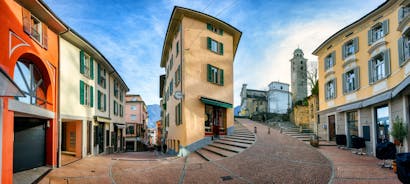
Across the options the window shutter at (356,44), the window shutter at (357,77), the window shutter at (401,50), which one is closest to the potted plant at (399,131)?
the window shutter at (401,50)

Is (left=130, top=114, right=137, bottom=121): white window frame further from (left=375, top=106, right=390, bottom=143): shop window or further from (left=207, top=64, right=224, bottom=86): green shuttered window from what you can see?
(left=375, top=106, right=390, bottom=143): shop window

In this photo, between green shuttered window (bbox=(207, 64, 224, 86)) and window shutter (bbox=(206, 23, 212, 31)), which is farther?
window shutter (bbox=(206, 23, 212, 31))

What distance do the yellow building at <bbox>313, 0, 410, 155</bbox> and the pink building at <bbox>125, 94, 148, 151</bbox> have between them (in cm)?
3290

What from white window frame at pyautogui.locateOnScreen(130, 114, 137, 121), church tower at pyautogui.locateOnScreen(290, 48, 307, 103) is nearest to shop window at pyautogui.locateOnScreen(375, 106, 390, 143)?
church tower at pyautogui.locateOnScreen(290, 48, 307, 103)

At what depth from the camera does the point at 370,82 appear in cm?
1312

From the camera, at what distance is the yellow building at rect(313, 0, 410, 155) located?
10.4 metres

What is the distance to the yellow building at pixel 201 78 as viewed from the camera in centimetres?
1530

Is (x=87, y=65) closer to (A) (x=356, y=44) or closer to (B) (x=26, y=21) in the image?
(B) (x=26, y=21)

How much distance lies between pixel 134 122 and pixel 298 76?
31.3 m

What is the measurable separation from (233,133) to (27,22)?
1405cm

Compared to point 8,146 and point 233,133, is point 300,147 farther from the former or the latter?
point 8,146

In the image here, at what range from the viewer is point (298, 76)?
139 feet

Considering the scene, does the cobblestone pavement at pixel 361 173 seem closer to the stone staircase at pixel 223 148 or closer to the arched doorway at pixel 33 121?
the stone staircase at pixel 223 148

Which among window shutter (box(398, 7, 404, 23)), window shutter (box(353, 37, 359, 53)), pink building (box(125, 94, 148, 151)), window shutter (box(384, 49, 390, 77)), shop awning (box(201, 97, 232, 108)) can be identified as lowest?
pink building (box(125, 94, 148, 151))
